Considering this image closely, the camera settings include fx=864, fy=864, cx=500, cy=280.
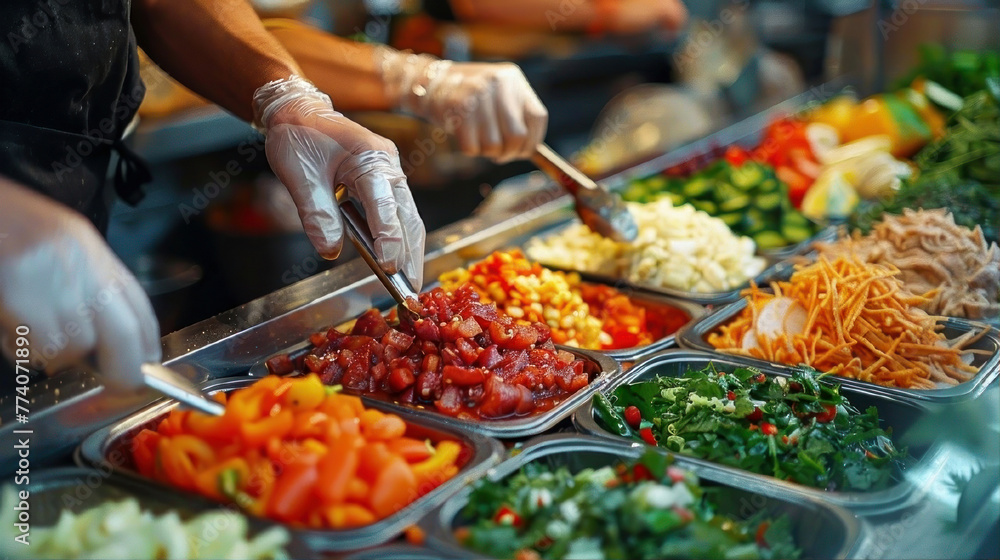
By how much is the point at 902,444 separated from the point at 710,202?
1752mm

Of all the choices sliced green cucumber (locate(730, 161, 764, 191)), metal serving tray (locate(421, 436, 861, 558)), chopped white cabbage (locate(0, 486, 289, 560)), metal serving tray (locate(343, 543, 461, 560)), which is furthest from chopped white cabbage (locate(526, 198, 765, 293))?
chopped white cabbage (locate(0, 486, 289, 560))

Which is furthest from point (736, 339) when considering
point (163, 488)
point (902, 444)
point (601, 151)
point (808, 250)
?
point (601, 151)

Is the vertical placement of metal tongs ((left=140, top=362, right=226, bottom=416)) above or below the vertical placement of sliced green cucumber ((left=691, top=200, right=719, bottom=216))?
above

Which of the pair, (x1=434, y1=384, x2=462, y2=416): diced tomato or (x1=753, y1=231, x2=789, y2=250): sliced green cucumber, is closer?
(x1=434, y1=384, x2=462, y2=416): diced tomato

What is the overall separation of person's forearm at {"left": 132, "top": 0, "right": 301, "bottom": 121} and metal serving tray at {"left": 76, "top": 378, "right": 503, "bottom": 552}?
3.43 feet

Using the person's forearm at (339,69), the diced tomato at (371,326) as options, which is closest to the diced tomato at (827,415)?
the diced tomato at (371,326)

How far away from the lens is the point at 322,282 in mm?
2760

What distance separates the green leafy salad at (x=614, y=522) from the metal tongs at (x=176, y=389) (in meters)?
0.56

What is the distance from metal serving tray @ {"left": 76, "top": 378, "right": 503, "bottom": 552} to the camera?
1.56 meters

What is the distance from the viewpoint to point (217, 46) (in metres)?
2.81

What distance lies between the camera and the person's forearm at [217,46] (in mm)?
2758

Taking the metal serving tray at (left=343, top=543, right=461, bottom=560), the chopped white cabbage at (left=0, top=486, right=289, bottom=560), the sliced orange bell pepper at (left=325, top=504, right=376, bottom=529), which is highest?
the chopped white cabbage at (left=0, top=486, right=289, bottom=560)

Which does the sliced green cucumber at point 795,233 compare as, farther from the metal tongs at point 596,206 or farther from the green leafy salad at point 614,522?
the green leafy salad at point 614,522

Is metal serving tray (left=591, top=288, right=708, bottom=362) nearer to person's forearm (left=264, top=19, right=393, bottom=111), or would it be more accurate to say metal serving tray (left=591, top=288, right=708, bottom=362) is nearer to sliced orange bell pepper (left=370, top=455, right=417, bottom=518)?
sliced orange bell pepper (left=370, top=455, right=417, bottom=518)
